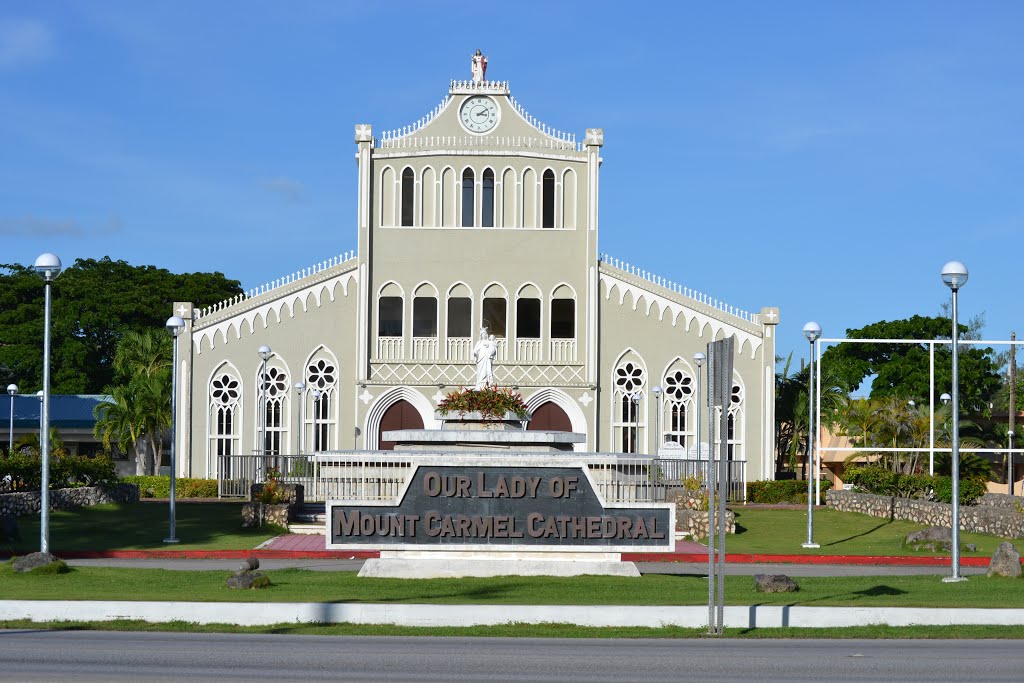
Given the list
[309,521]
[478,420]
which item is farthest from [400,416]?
[309,521]

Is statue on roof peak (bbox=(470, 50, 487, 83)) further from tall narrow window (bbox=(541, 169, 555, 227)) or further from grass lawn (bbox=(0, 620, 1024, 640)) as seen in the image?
grass lawn (bbox=(0, 620, 1024, 640))

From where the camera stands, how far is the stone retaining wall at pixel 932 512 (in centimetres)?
2997

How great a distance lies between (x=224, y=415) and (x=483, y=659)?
36.4 meters

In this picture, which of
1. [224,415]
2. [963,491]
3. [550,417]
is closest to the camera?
[963,491]

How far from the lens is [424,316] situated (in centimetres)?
4925

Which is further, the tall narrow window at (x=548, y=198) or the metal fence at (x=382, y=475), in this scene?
the tall narrow window at (x=548, y=198)

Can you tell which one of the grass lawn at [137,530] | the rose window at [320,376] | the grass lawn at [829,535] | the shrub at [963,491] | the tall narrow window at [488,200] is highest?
the tall narrow window at [488,200]

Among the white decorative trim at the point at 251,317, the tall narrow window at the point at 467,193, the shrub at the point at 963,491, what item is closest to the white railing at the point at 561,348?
the tall narrow window at the point at 467,193

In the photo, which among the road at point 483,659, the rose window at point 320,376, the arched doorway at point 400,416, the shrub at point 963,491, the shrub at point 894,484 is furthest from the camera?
the rose window at point 320,376

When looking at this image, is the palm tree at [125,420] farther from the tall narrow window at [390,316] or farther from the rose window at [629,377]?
the rose window at [629,377]

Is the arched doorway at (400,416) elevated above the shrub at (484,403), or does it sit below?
below

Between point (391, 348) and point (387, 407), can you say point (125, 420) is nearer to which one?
point (387, 407)

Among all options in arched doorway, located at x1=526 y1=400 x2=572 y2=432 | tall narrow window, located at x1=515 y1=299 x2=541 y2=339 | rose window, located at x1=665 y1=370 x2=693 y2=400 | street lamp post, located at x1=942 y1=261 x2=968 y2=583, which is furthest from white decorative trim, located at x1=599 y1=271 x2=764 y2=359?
street lamp post, located at x1=942 y1=261 x2=968 y2=583

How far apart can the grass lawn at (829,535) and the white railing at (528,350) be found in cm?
1230
